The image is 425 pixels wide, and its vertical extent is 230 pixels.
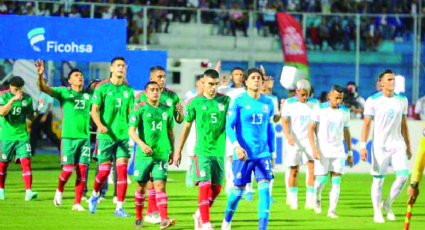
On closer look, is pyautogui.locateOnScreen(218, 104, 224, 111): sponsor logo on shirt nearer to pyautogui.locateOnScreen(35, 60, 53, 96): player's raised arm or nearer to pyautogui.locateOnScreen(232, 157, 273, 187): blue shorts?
pyautogui.locateOnScreen(232, 157, 273, 187): blue shorts

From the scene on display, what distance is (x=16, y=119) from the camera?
1845 cm

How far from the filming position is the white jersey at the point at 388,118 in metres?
15.5

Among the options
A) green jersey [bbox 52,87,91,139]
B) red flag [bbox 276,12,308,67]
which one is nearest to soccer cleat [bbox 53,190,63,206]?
green jersey [bbox 52,87,91,139]

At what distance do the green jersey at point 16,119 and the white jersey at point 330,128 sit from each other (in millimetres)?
5227

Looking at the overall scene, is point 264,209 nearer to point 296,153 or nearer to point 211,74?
point 211,74

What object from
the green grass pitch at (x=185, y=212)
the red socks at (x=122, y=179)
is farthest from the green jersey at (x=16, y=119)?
the red socks at (x=122, y=179)

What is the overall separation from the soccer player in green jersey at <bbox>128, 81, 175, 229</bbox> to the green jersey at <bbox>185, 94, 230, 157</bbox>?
567 millimetres

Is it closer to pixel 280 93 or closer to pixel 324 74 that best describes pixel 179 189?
pixel 280 93

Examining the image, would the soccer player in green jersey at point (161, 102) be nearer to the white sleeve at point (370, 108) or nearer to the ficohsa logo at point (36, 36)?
the white sleeve at point (370, 108)

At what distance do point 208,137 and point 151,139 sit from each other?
89cm

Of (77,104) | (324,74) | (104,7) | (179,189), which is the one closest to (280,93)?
(324,74)

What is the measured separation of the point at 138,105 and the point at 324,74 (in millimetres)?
24306

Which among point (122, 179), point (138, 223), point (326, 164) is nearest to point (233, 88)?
point (326, 164)

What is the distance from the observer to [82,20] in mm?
19953
